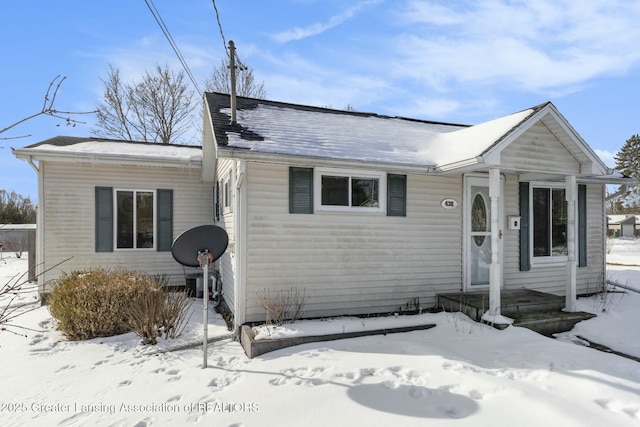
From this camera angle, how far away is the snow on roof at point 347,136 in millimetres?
5590

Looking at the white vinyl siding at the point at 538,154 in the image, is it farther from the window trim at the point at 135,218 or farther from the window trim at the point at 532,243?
the window trim at the point at 135,218

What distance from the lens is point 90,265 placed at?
8.08 m

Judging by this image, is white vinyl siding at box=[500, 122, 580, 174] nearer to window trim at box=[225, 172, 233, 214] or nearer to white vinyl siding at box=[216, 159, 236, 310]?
white vinyl siding at box=[216, 159, 236, 310]

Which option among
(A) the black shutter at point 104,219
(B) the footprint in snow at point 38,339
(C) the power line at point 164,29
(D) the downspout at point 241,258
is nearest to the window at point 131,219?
(A) the black shutter at point 104,219

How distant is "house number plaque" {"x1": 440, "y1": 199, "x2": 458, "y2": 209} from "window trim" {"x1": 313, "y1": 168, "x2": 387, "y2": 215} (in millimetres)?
1180

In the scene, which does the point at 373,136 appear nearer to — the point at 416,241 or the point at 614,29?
the point at 416,241

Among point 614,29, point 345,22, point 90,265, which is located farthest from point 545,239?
point 90,265

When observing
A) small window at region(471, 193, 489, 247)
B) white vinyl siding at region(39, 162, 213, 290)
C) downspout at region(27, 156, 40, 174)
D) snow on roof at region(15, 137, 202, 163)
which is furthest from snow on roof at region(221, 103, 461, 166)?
downspout at region(27, 156, 40, 174)

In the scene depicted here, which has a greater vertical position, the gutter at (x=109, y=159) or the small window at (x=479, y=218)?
the gutter at (x=109, y=159)

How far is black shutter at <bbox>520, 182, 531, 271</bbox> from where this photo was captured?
718cm

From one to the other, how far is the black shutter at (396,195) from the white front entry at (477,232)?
4.31ft

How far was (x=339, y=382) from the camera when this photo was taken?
148 inches

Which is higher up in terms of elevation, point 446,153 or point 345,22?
point 345,22

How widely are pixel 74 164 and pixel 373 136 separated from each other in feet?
21.3
